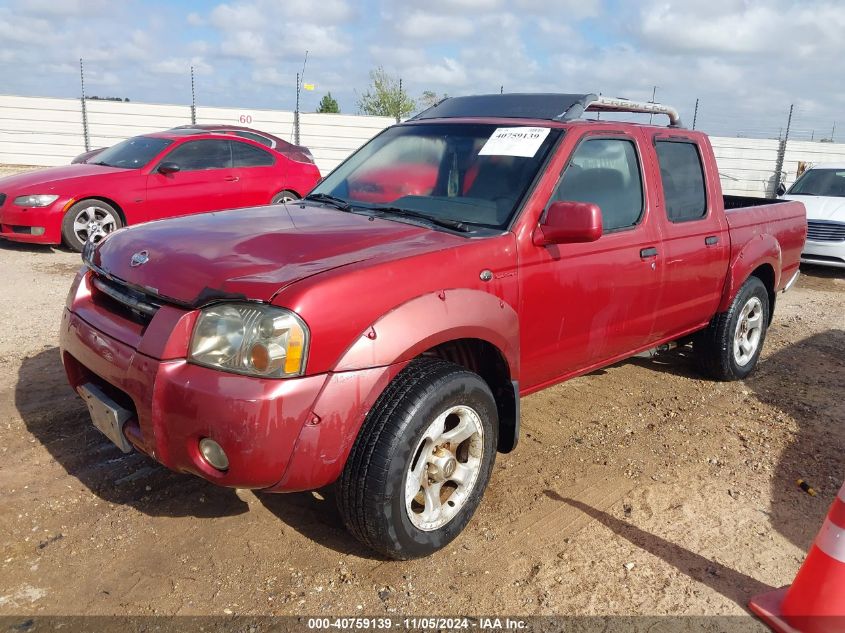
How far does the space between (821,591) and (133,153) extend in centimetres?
916

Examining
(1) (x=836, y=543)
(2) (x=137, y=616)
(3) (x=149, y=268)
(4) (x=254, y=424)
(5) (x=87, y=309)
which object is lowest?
(2) (x=137, y=616)

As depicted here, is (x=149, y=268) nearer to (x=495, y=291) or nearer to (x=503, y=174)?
(x=495, y=291)

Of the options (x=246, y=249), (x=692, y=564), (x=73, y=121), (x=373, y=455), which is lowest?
(x=692, y=564)

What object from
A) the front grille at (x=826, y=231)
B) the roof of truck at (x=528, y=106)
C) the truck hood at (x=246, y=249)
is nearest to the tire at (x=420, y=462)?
the truck hood at (x=246, y=249)

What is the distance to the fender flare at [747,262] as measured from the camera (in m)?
4.78

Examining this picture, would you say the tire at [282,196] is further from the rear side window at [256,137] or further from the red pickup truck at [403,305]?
the red pickup truck at [403,305]

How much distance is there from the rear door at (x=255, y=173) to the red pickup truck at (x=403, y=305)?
227 inches

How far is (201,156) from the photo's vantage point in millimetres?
9406

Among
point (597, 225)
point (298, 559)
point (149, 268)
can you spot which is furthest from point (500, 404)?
point (149, 268)

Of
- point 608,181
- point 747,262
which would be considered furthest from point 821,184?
point 608,181

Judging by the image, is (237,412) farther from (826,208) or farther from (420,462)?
(826,208)

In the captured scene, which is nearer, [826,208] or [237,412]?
[237,412]

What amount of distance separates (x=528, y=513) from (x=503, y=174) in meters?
1.69

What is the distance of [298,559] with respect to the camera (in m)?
2.90
